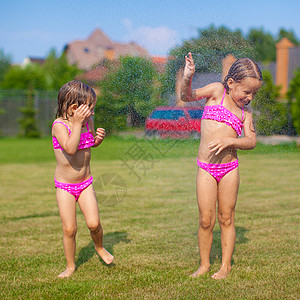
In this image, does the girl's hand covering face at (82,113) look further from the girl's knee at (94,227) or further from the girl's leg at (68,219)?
the girl's knee at (94,227)

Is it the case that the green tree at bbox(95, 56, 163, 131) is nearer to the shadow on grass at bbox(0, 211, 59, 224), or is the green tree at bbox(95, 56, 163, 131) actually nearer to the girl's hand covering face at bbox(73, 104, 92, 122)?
the girl's hand covering face at bbox(73, 104, 92, 122)

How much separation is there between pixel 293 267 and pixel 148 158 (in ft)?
5.90

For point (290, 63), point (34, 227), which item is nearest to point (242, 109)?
point (34, 227)

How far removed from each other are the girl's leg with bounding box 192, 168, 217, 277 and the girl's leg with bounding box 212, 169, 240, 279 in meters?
0.06

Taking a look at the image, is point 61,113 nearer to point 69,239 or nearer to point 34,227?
point 69,239

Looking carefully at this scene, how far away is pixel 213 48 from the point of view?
366cm

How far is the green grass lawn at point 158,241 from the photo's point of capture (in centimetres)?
303

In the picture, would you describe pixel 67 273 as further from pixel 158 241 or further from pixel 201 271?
pixel 158 241

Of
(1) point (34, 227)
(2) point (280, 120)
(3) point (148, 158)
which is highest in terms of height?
(2) point (280, 120)

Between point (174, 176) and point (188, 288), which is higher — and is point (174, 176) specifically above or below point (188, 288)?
above

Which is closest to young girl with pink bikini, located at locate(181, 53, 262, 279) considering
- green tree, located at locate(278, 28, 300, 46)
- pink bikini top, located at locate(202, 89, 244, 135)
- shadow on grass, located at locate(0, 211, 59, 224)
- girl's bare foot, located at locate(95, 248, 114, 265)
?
pink bikini top, located at locate(202, 89, 244, 135)

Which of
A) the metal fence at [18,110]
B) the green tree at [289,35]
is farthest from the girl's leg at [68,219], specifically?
the green tree at [289,35]

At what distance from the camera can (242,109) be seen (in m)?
3.35

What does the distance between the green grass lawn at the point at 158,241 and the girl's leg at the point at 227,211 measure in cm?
9
